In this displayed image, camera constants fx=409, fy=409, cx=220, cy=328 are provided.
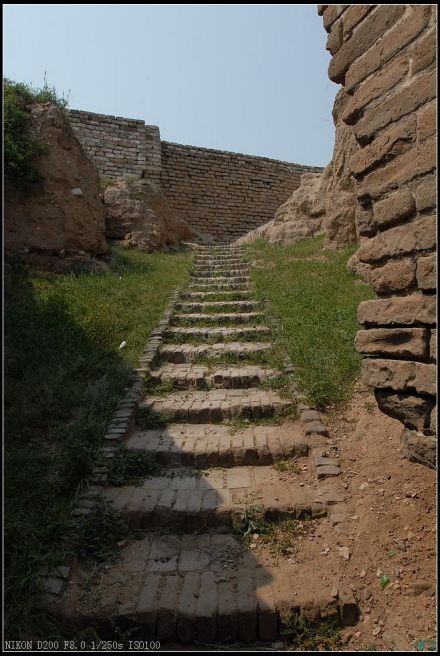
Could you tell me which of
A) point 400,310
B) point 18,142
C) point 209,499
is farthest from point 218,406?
point 18,142

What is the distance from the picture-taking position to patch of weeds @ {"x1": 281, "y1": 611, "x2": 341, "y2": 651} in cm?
226

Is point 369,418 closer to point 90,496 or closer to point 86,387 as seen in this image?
point 90,496

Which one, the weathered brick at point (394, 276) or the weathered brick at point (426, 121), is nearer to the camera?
the weathered brick at point (426, 121)

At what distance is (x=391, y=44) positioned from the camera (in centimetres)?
217

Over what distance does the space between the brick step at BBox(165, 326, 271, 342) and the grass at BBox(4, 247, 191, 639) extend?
43 cm

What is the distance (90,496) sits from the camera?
315cm

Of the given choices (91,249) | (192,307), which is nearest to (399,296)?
(192,307)

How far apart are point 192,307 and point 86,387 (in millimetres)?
3386

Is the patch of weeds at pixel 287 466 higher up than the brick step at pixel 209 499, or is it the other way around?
the patch of weeds at pixel 287 466

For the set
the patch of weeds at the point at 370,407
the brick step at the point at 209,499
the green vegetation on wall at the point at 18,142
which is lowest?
the brick step at the point at 209,499

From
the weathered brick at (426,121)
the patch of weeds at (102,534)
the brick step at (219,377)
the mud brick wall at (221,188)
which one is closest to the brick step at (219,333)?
the brick step at (219,377)

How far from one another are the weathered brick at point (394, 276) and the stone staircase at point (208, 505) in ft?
5.61

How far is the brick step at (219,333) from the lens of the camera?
20.9ft

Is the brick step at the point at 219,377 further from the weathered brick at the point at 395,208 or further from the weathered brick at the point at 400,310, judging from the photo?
the weathered brick at the point at 395,208
